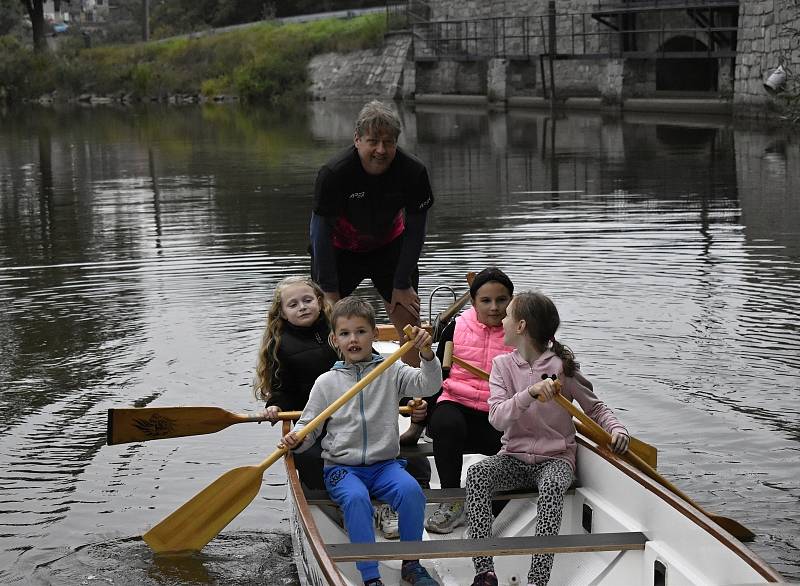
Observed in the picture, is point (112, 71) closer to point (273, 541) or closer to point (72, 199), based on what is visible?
point (72, 199)

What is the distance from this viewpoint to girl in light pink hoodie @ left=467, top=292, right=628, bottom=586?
542cm

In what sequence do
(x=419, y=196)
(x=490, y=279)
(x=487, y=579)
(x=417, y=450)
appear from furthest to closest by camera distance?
(x=419, y=196) → (x=417, y=450) → (x=490, y=279) → (x=487, y=579)

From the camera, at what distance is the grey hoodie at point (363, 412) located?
18.2ft

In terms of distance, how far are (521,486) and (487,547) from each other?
2.03 feet

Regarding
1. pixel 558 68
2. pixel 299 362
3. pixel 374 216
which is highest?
pixel 558 68

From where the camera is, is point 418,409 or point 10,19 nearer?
point 418,409

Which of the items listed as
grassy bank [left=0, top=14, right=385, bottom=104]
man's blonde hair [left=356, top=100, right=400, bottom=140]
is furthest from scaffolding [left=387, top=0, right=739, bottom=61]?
man's blonde hair [left=356, top=100, right=400, bottom=140]

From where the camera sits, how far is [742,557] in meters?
4.41

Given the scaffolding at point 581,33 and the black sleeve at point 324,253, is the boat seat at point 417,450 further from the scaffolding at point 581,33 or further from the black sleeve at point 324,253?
the scaffolding at point 581,33

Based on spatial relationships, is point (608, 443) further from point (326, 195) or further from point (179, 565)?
point (326, 195)

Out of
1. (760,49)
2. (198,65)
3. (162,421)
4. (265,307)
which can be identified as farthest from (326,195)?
(198,65)

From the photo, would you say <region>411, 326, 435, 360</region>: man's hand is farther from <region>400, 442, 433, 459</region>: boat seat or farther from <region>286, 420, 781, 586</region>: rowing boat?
<region>400, 442, 433, 459</region>: boat seat

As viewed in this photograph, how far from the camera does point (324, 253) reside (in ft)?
23.5

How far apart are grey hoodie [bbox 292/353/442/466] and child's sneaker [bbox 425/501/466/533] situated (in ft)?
1.56
